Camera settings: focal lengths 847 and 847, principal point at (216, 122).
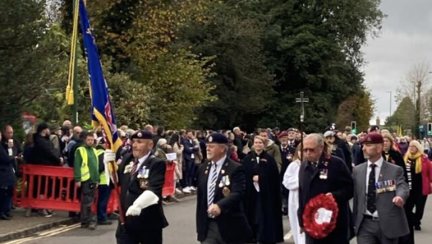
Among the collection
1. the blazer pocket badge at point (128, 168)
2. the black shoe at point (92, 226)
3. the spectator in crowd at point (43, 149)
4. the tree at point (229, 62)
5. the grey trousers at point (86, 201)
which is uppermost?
the tree at point (229, 62)

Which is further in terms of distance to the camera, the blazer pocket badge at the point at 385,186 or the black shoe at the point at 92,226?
the black shoe at the point at 92,226

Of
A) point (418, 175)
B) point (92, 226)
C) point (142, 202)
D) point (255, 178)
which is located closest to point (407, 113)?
point (418, 175)

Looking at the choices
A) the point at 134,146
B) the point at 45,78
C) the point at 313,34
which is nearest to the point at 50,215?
the point at 45,78

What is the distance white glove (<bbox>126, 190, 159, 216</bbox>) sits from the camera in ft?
26.6

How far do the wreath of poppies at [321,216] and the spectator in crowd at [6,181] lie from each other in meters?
9.19

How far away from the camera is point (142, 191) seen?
8.55 m

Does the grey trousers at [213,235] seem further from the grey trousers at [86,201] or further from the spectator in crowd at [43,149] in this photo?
the spectator in crowd at [43,149]

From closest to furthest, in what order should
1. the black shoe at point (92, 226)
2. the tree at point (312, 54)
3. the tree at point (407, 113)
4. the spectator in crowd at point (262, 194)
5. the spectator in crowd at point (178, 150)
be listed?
the spectator in crowd at point (262, 194) < the black shoe at point (92, 226) < the spectator in crowd at point (178, 150) < the tree at point (312, 54) < the tree at point (407, 113)

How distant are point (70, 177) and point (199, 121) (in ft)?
99.7

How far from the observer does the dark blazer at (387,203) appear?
848 cm

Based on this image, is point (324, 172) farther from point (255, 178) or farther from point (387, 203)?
point (255, 178)

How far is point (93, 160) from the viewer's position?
16.3 metres

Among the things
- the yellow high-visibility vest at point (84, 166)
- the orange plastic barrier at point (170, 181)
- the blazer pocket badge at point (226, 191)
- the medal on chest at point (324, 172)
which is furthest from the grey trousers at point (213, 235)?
the orange plastic barrier at point (170, 181)

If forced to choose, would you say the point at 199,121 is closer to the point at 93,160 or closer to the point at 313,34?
the point at 313,34
